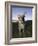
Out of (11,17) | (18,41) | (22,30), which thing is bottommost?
(18,41)

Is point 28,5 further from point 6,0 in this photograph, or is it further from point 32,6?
point 6,0

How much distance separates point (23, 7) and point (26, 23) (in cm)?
23

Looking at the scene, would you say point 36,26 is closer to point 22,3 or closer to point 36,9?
point 36,9

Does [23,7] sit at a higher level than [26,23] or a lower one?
higher

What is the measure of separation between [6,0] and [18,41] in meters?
0.57

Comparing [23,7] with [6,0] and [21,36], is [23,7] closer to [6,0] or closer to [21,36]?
[6,0]

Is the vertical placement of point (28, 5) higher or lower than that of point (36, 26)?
higher

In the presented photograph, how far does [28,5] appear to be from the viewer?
1238 millimetres

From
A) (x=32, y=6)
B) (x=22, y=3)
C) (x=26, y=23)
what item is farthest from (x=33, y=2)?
(x=26, y=23)

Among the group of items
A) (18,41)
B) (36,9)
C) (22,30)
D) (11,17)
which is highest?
(36,9)

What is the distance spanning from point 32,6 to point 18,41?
0.52 metres

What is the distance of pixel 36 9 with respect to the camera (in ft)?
4.13
